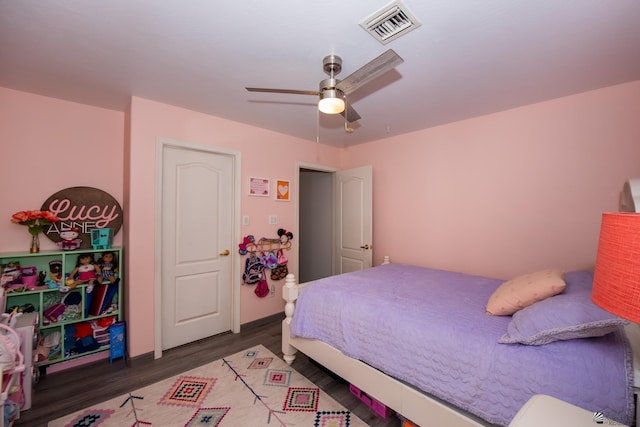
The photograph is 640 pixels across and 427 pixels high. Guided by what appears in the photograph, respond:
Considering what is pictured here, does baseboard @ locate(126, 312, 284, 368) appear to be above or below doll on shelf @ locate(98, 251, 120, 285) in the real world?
below

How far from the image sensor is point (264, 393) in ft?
6.64

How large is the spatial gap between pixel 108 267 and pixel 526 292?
11.0 ft

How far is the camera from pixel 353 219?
3.79 metres

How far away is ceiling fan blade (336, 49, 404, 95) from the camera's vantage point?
1.35 metres

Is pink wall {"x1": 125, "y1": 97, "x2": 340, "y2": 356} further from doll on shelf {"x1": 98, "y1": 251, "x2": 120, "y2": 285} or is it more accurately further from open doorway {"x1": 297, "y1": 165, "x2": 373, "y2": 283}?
open doorway {"x1": 297, "y1": 165, "x2": 373, "y2": 283}

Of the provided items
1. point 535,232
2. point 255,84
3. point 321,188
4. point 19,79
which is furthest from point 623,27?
point 19,79

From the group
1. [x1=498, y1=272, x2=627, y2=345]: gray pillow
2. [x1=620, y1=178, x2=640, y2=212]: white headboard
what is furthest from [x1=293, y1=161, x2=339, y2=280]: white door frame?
[x1=620, y1=178, x2=640, y2=212]: white headboard

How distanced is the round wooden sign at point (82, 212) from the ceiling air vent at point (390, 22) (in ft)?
9.28

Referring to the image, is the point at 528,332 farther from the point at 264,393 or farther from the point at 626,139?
the point at 626,139

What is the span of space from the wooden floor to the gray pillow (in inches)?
41.7

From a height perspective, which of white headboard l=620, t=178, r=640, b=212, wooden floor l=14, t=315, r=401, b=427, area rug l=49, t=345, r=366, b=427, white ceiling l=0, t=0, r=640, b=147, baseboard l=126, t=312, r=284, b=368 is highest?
white ceiling l=0, t=0, r=640, b=147

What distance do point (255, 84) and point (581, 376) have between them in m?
2.60

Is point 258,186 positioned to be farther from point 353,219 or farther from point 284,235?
point 353,219

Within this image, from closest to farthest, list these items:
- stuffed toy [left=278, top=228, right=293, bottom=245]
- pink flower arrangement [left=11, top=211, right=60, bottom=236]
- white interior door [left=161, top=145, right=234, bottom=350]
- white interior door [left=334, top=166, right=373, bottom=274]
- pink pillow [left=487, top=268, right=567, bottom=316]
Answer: pink pillow [left=487, top=268, right=567, bottom=316] → pink flower arrangement [left=11, top=211, right=60, bottom=236] → white interior door [left=161, top=145, right=234, bottom=350] → stuffed toy [left=278, top=228, right=293, bottom=245] → white interior door [left=334, top=166, right=373, bottom=274]
